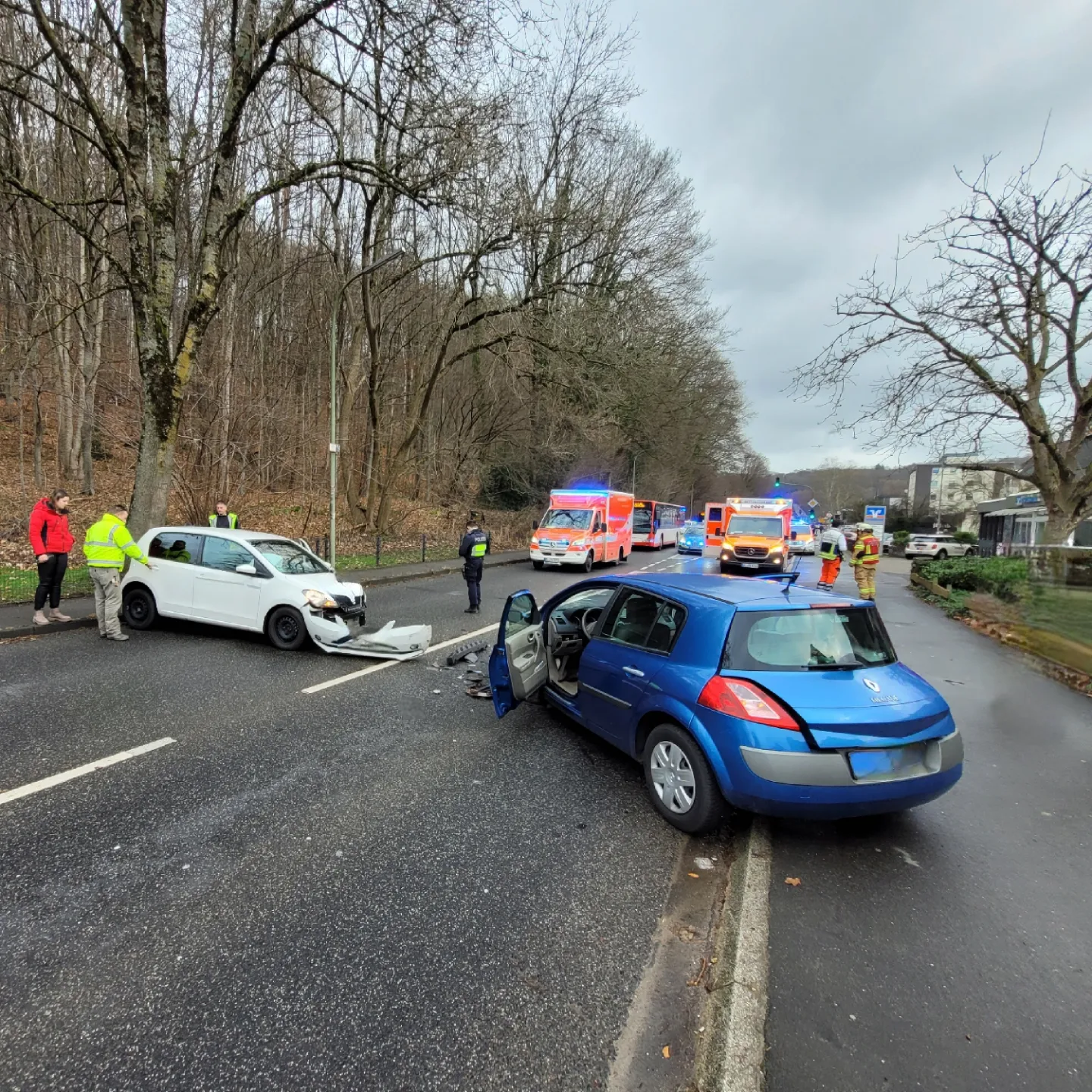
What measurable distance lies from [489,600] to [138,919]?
10336mm

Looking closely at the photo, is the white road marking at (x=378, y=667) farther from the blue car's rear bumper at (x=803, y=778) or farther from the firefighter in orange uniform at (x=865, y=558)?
the firefighter in orange uniform at (x=865, y=558)

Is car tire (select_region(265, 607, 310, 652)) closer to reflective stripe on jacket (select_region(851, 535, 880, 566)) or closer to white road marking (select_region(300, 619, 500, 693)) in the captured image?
white road marking (select_region(300, 619, 500, 693))

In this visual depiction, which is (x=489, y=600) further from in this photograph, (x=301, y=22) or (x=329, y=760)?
(x=301, y=22)

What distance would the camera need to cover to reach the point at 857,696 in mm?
3412

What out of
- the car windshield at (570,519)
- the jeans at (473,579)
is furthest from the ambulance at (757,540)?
the jeans at (473,579)

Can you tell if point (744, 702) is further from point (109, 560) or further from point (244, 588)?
point (109, 560)

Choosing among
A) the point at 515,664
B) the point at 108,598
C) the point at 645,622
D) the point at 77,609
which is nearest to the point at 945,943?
the point at 645,622

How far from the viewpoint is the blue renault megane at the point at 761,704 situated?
10.5 ft

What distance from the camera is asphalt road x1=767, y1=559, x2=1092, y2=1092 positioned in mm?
2088

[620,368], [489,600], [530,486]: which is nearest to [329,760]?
[489,600]

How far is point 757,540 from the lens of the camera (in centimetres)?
2025

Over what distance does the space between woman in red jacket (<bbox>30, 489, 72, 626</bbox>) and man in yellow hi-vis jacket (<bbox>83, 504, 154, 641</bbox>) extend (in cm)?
90

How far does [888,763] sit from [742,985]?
149 centimetres

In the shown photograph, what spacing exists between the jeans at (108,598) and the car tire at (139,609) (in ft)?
1.56
